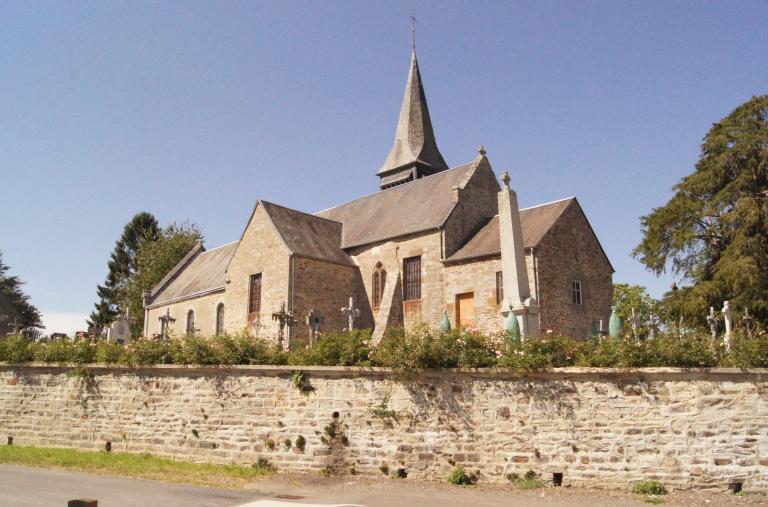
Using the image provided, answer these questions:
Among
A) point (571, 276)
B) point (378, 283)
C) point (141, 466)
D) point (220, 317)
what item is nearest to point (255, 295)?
point (220, 317)

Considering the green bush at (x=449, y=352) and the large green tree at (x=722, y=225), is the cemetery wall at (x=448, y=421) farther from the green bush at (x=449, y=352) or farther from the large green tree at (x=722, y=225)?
the large green tree at (x=722, y=225)

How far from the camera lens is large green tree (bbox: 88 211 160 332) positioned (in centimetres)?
6288

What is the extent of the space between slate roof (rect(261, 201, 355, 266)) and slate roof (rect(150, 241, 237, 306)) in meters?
6.03

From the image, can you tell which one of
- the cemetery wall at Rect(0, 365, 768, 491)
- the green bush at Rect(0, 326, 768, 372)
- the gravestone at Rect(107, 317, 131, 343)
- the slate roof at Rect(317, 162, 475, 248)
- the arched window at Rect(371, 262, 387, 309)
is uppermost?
the slate roof at Rect(317, 162, 475, 248)

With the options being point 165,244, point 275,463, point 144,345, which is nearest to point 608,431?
point 275,463

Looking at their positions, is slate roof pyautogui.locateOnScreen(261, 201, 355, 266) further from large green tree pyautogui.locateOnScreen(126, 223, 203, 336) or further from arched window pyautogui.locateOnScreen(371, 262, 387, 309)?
large green tree pyautogui.locateOnScreen(126, 223, 203, 336)

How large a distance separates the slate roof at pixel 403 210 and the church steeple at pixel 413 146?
5770 mm

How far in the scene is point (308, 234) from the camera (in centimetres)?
2875

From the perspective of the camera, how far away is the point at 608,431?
10945 mm

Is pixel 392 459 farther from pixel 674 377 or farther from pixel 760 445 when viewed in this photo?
pixel 760 445

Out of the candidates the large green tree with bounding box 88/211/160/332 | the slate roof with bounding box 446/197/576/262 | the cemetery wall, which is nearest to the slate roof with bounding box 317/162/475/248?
the slate roof with bounding box 446/197/576/262

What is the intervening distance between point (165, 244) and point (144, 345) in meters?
41.9

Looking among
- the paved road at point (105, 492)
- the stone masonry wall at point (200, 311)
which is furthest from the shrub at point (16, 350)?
the stone masonry wall at point (200, 311)

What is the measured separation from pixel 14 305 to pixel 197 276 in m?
25.6
